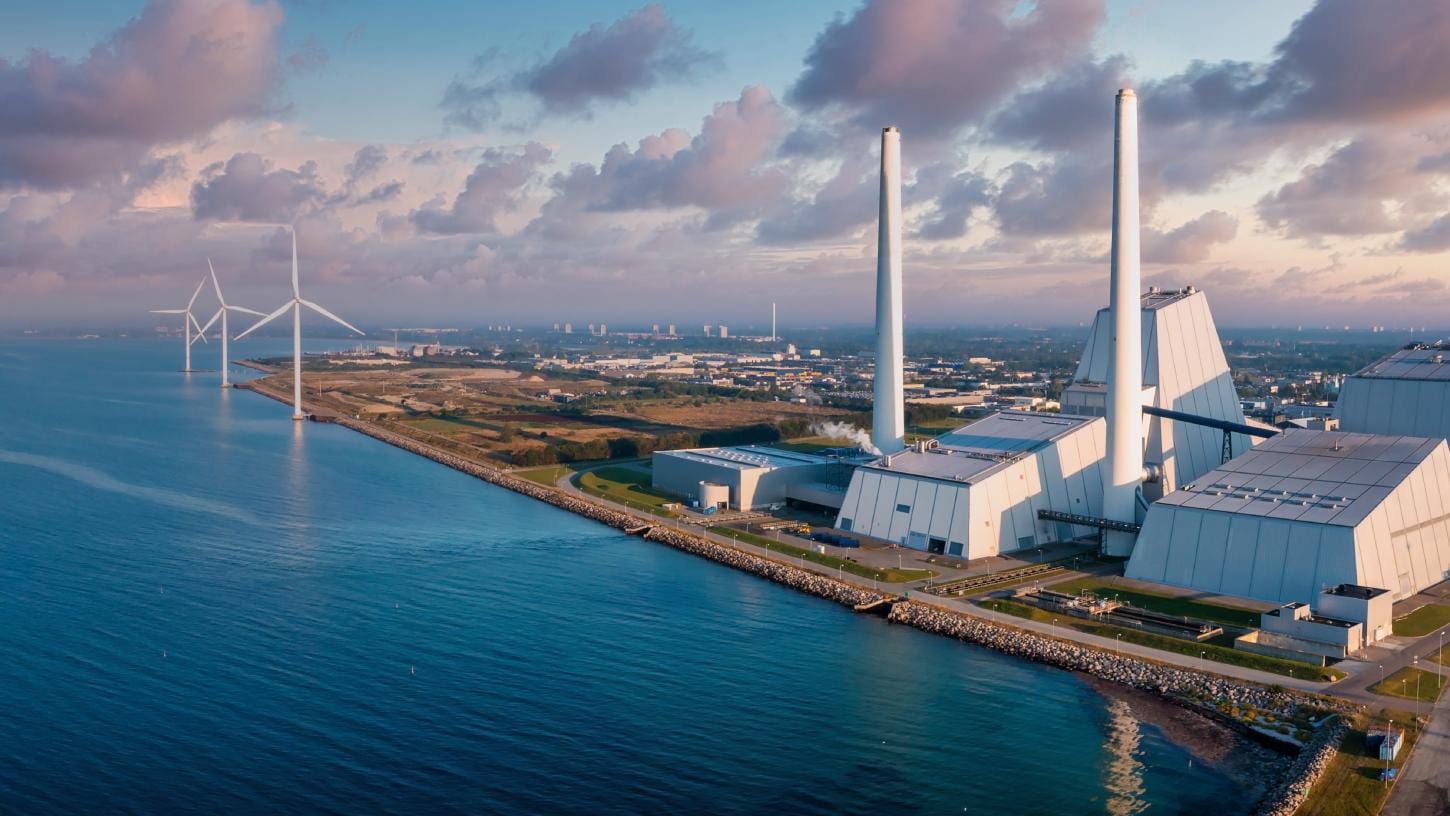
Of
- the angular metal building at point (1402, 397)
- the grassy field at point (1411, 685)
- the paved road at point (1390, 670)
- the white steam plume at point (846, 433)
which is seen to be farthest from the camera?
the white steam plume at point (846, 433)

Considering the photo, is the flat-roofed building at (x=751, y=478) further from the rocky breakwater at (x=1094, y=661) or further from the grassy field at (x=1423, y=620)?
the grassy field at (x=1423, y=620)

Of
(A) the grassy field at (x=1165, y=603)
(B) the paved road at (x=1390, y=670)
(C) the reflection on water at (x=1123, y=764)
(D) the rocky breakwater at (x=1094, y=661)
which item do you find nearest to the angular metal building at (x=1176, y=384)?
(A) the grassy field at (x=1165, y=603)

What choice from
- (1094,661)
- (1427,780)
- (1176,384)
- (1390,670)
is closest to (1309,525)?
(1390,670)

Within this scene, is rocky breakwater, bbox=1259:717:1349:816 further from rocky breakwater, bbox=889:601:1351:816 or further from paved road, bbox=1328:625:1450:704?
paved road, bbox=1328:625:1450:704

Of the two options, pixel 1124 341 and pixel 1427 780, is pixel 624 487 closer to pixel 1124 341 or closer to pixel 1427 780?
pixel 1124 341

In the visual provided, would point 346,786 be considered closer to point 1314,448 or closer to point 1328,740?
point 1328,740
